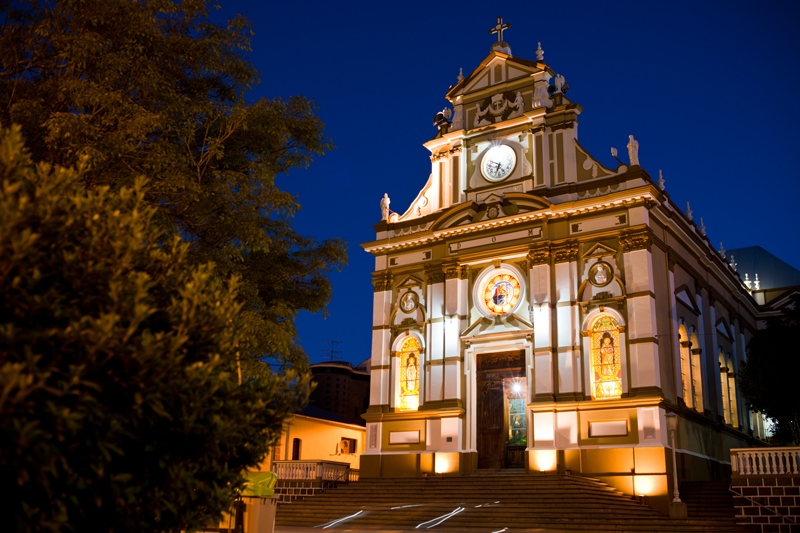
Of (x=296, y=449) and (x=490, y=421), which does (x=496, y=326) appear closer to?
(x=490, y=421)

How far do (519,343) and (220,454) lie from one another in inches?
719

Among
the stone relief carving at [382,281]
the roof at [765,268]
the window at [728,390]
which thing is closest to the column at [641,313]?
the window at [728,390]

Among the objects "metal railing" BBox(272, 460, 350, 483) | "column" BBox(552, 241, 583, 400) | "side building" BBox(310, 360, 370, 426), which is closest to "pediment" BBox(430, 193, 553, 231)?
"column" BBox(552, 241, 583, 400)

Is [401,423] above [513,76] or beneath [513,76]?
beneath

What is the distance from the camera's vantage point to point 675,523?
55.1 feet

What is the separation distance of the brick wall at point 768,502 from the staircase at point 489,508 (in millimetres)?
537

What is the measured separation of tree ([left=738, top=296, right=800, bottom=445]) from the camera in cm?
2311

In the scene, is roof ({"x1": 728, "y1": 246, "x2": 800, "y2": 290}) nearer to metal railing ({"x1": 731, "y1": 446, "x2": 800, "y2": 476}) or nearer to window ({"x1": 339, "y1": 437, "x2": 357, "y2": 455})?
window ({"x1": 339, "y1": 437, "x2": 357, "y2": 455})

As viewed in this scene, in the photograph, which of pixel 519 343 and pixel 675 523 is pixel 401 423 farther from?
pixel 675 523

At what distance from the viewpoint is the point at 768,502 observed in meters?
17.4

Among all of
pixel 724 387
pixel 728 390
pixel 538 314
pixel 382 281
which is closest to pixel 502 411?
pixel 538 314

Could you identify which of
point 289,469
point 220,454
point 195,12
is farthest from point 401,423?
point 220,454

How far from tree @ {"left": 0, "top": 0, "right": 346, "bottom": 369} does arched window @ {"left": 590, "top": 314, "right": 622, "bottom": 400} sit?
9401 millimetres

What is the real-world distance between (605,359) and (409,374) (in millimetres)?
6972
